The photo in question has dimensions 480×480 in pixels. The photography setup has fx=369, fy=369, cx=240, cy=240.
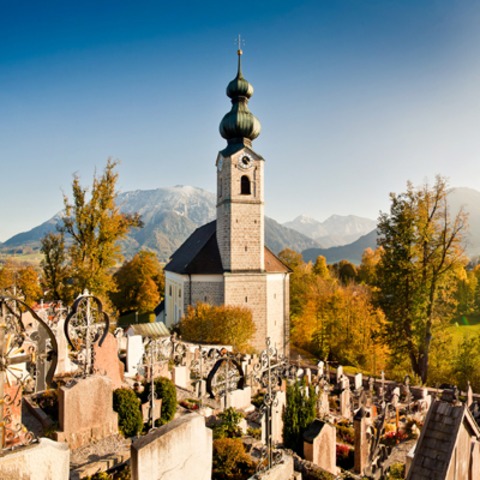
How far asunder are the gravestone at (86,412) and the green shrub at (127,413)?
343 millimetres

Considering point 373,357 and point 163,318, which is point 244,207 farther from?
point 163,318

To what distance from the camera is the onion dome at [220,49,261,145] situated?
80.1 feet

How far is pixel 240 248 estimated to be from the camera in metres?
23.6

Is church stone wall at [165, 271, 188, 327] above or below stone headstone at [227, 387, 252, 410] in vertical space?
above

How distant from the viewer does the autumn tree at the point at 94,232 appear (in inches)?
698

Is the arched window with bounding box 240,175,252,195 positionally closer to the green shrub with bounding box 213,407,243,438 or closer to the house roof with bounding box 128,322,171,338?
the house roof with bounding box 128,322,171,338

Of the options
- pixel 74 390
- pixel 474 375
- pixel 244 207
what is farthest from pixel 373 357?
pixel 74 390

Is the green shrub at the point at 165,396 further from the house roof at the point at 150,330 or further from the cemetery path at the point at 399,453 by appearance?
the house roof at the point at 150,330

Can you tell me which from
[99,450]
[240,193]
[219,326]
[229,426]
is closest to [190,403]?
[229,426]

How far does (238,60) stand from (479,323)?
39.8m

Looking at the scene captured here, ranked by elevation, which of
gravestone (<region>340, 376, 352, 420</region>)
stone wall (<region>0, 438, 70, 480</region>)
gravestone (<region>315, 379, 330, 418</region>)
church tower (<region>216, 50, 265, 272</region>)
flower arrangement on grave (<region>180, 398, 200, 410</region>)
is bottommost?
gravestone (<region>340, 376, 352, 420</region>)

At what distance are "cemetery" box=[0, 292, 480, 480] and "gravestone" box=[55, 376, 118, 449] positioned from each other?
2 cm

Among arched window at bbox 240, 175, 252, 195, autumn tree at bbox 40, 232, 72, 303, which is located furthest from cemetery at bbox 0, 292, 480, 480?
arched window at bbox 240, 175, 252, 195

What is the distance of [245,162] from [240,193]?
2.06m
